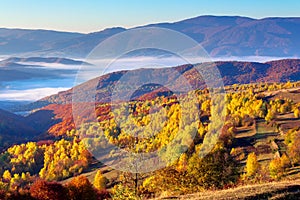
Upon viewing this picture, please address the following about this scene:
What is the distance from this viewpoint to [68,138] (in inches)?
7160

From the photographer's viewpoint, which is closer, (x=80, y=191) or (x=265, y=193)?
(x=265, y=193)

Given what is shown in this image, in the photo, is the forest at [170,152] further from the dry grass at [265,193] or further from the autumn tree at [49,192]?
the dry grass at [265,193]

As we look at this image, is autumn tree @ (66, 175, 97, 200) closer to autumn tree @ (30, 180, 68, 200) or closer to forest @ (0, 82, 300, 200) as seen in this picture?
forest @ (0, 82, 300, 200)

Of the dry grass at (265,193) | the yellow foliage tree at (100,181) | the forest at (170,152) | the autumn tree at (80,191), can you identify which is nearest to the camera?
the dry grass at (265,193)

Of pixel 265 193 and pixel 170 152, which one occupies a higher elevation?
pixel 265 193

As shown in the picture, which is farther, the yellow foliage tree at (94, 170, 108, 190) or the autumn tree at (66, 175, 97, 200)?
the yellow foliage tree at (94, 170, 108, 190)

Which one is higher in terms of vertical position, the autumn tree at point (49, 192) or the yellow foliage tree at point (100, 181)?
the autumn tree at point (49, 192)

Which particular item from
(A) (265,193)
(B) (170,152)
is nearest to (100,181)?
(B) (170,152)

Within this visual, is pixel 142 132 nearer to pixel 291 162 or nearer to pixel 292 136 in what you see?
pixel 291 162

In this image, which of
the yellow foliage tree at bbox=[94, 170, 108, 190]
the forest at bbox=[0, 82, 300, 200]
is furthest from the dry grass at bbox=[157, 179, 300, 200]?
the yellow foliage tree at bbox=[94, 170, 108, 190]

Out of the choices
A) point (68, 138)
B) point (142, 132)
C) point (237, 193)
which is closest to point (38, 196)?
point (142, 132)

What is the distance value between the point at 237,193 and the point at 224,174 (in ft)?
79.9

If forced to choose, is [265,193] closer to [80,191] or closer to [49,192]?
[49,192]

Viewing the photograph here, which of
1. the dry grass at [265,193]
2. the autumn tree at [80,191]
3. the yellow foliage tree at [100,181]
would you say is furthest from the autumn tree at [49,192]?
the dry grass at [265,193]
